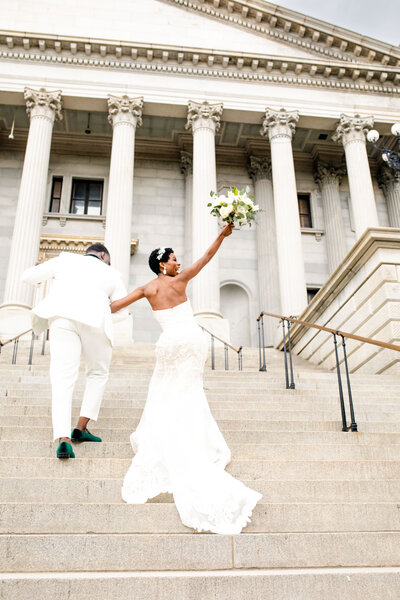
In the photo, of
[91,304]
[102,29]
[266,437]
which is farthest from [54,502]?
[102,29]

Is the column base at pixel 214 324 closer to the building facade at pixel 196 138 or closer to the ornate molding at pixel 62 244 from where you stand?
the building facade at pixel 196 138

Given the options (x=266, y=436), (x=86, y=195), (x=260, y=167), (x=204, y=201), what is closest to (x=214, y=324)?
(x=204, y=201)

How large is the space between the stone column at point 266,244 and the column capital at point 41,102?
9.71 meters

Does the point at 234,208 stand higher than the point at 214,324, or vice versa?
the point at 214,324

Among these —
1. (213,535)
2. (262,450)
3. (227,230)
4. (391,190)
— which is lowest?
(213,535)

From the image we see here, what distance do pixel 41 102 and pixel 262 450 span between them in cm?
1937

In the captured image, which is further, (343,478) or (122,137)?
(122,137)

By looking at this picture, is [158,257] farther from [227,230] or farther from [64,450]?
[64,450]

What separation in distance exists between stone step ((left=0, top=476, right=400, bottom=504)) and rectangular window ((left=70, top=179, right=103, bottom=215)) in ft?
69.3

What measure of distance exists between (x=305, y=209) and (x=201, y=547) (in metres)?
24.2

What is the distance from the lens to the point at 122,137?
20484 mm

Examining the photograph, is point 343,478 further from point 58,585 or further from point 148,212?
point 148,212

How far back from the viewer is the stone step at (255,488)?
14.0 ft

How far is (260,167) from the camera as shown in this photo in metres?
25.4
